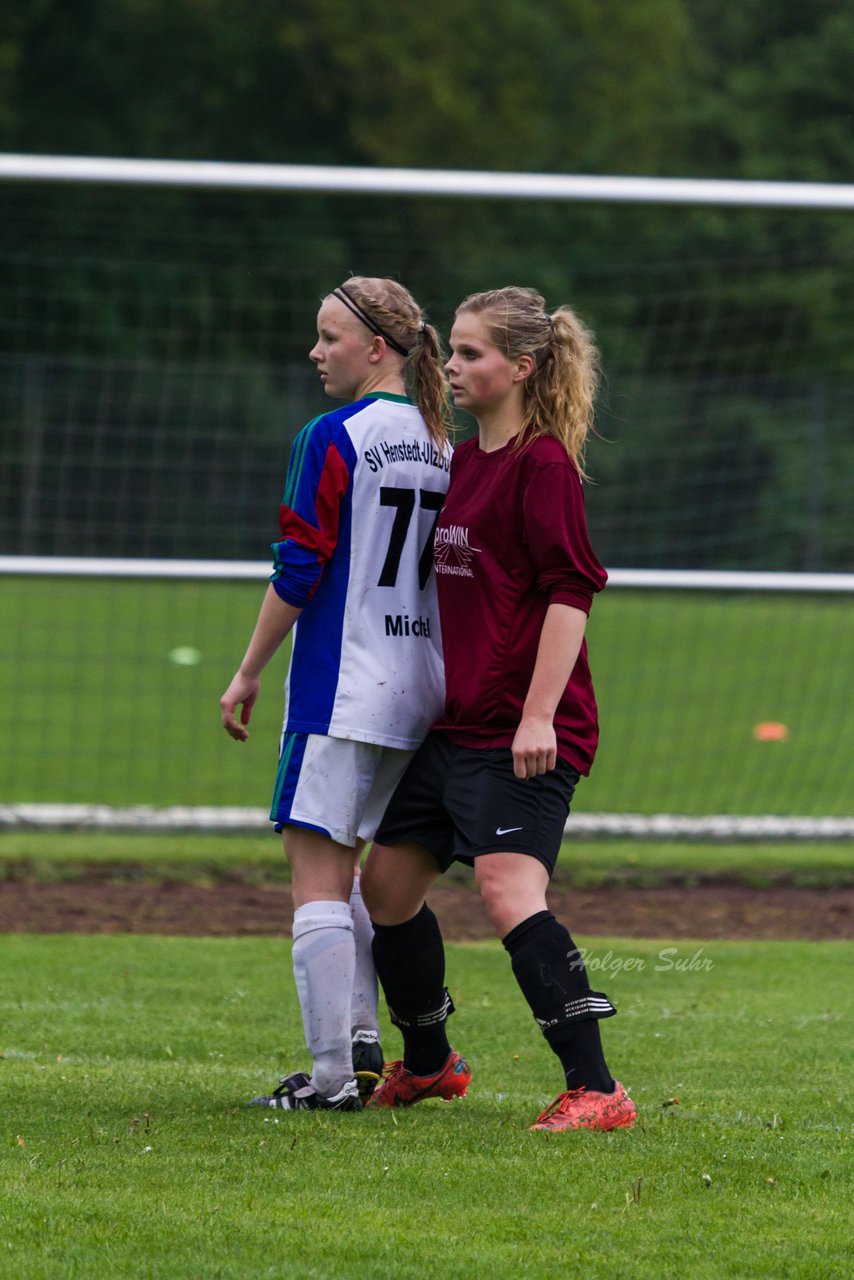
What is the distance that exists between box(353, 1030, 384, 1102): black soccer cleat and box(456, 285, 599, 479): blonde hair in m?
1.47

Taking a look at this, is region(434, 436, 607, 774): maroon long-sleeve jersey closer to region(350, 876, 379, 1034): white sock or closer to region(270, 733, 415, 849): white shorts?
region(270, 733, 415, 849): white shorts

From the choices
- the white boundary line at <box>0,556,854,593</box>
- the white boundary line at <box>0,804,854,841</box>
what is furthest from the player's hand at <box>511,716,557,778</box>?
the white boundary line at <box>0,804,854,841</box>

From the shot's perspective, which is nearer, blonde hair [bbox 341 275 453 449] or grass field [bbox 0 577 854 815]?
blonde hair [bbox 341 275 453 449]

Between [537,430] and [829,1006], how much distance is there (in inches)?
95.1

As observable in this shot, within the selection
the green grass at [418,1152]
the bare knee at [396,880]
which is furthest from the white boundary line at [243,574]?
the bare knee at [396,880]

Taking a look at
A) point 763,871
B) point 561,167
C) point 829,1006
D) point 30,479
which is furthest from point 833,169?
point 829,1006

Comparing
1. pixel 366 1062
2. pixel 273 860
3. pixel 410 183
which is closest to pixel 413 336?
pixel 366 1062

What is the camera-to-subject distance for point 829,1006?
571cm

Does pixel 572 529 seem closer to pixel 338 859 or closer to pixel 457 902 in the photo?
pixel 338 859

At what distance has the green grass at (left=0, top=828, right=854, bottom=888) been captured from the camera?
806cm

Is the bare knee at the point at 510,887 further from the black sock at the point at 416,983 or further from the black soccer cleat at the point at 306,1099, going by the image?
the black soccer cleat at the point at 306,1099

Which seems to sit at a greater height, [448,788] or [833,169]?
→ [833,169]

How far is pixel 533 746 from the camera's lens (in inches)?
155

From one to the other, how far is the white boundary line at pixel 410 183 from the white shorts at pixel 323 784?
3.85m
